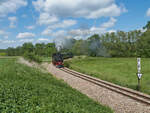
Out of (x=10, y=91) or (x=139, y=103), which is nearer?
(x=10, y=91)

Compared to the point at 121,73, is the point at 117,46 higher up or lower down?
higher up

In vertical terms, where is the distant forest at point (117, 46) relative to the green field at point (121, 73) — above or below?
above

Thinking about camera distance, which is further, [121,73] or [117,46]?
[117,46]

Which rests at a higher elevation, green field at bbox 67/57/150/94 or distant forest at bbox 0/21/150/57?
distant forest at bbox 0/21/150/57

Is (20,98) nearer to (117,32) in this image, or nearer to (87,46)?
(87,46)

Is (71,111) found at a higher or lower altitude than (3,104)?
lower

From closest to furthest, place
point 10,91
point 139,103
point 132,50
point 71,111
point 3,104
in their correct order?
point 3,104, point 71,111, point 10,91, point 139,103, point 132,50

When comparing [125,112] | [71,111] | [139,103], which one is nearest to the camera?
[71,111]

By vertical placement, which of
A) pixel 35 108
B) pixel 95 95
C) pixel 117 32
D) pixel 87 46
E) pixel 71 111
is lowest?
pixel 95 95

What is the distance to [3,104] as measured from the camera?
3.35 m

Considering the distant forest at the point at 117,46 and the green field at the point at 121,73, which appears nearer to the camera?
the green field at the point at 121,73

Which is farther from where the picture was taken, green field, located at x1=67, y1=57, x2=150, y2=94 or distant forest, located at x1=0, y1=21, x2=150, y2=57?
distant forest, located at x1=0, y1=21, x2=150, y2=57

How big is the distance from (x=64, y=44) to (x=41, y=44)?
37.7m

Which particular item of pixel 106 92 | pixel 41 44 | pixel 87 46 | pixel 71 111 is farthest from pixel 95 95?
pixel 41 44
